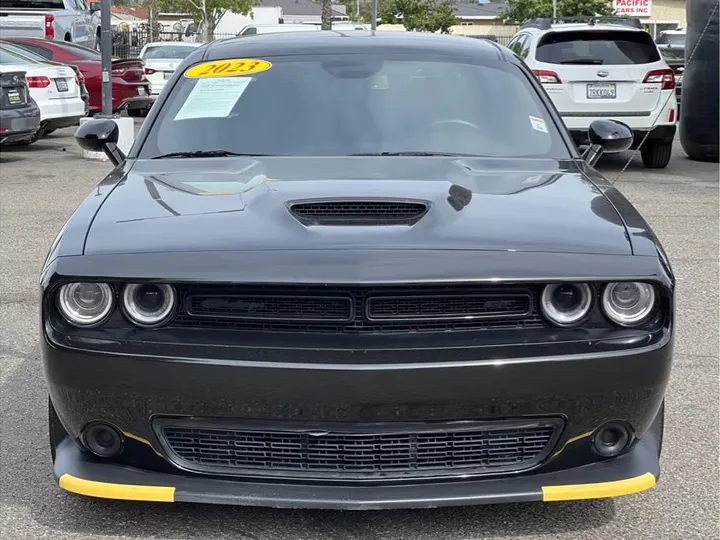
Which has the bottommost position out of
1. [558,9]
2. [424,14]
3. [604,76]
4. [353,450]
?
[424,14]

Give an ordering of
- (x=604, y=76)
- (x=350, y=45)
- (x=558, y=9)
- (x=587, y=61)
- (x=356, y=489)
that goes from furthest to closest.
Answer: (x=558, y=9) → (x=587, y=61) → (x=604, y=76) → (x=350, y=45) → (x=356, y=489)

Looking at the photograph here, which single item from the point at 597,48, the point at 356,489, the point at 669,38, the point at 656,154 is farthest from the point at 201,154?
the point at 669,38

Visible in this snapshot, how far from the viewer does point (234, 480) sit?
3346mm

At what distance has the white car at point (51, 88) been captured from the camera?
15.9m

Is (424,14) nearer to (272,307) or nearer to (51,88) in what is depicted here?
(51,88)

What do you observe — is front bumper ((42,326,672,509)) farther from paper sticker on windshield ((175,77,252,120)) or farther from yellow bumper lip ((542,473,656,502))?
paper sticker on windshield ((175,77,252,120))

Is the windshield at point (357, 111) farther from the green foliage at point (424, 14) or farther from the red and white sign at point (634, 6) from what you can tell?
the green foliage at point (424, 14)

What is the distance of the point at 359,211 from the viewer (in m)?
3.59

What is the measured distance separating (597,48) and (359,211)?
34.7ft

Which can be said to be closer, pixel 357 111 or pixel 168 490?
pixel 168 490

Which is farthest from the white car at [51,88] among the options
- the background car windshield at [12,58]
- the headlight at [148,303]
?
the headlight at [148,303]

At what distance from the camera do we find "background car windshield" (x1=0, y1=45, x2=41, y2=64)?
A: 53.8 ft

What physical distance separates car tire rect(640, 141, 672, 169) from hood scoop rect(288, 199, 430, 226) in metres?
10.9

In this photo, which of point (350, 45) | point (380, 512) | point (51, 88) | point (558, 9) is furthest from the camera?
point (558, 9)
